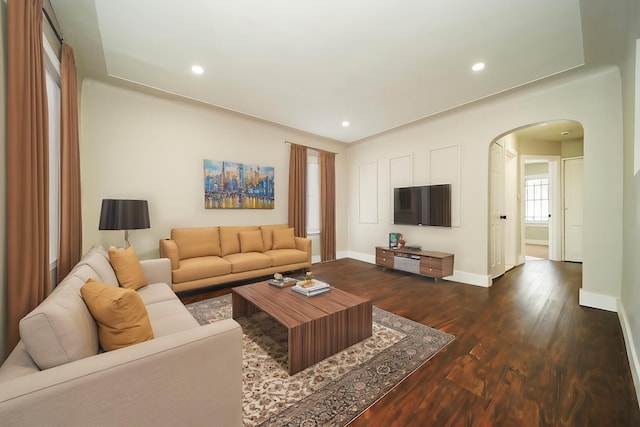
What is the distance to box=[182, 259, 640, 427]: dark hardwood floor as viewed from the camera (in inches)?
55.8

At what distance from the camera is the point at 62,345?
0.94 metres

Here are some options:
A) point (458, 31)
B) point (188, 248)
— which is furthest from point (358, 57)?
point (188, 248)

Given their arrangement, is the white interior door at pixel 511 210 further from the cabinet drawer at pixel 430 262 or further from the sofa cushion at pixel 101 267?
the sofa cushion at pixel 101 267

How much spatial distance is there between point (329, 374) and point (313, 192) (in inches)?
163

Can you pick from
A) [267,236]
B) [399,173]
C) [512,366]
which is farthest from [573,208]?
[267,236]

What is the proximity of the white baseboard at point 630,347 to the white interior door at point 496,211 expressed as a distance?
1.49 metres

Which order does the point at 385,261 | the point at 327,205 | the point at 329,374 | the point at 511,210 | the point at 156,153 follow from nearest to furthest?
the point at 329,374
the point at 156,153
the point at 385,261
the point at 511,210
the point at 327,205

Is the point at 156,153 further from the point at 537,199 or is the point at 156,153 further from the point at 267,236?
the point at 537,199

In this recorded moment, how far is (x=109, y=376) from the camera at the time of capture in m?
0.88

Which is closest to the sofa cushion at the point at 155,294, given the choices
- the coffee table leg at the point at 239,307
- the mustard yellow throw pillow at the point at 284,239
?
the coffee table leg at the point at 239,307

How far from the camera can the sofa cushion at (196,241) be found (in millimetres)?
3598

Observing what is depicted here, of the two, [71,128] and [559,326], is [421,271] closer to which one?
[559,326]

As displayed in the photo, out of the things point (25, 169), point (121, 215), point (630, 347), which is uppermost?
point (25, 169)

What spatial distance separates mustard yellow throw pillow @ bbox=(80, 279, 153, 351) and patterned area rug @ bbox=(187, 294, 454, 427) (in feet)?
2.53
